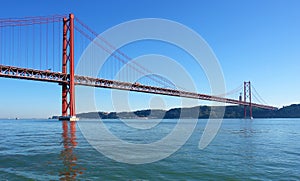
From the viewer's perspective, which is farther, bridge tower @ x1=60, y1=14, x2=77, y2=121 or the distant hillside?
the distant hillside

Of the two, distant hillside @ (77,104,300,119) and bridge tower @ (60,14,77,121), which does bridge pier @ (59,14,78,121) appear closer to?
bridge tower @ (60,14,77,121)

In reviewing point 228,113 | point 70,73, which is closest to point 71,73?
point 70,73

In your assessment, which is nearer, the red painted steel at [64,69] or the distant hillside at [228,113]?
the red painted steel at [64,69]

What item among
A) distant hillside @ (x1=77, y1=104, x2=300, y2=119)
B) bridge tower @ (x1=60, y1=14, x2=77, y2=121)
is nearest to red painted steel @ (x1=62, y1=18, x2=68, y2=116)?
bridge tower @ (x1=60, y1=14, x2=77, y2=121)

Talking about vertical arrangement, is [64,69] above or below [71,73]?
above

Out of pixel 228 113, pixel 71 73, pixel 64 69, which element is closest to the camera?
pixel 71 73

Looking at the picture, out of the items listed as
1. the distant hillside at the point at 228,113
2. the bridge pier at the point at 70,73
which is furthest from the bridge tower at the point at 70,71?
the distant hillside at the point at 228,113

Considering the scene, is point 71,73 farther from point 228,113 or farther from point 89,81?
point 228,113

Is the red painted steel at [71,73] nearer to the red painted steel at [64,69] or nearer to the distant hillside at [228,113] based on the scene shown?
the red painted steel at [64,69]

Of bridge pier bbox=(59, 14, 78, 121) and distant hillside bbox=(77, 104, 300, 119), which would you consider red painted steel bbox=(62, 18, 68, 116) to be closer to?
bridge pier bbox=(59, 14, 78, 121)

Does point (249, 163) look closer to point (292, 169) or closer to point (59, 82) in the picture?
point (292, 169)

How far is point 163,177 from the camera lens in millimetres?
6266

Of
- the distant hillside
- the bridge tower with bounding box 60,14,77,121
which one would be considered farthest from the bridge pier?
the distant hillside

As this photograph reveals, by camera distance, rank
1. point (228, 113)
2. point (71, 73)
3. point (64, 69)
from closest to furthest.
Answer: point (71, 73) < point (64, 69) < point (228, 113)
